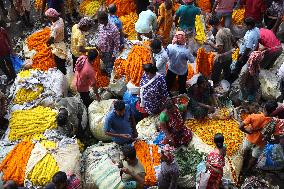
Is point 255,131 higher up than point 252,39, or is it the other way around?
point 252,39

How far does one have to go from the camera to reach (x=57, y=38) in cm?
909

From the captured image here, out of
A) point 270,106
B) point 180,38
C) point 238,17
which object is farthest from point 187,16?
point 270,106

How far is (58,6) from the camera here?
10.7 m

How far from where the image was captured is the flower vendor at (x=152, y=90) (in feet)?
24.8

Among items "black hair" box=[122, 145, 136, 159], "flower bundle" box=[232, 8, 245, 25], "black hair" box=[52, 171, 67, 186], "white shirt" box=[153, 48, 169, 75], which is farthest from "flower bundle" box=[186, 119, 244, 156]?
"flower bundle" box=[232, 8, 245, 25]

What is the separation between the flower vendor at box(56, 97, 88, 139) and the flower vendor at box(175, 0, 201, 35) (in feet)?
9.63

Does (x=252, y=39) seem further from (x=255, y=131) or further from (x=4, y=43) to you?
(x=4, y=43)

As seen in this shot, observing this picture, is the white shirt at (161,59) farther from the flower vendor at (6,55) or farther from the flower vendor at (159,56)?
the flower vendor at (6,55)

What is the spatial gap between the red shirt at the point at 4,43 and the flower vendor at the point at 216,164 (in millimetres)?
5032

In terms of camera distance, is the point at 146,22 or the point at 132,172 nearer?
the point at 132,172

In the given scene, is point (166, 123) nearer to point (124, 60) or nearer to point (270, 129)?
point (270, 129)

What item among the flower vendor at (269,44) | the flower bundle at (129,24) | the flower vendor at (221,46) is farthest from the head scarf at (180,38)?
the flower bundle at (129,24)

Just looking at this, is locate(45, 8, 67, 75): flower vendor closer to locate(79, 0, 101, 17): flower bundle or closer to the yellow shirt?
the yellow shirt

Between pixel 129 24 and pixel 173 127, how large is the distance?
13.8 feet
